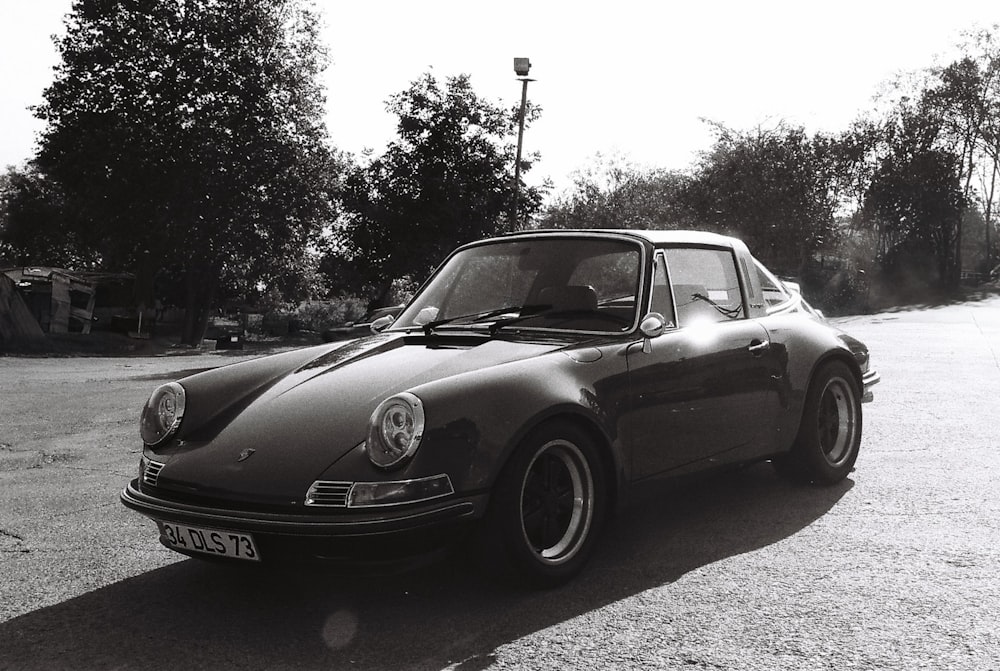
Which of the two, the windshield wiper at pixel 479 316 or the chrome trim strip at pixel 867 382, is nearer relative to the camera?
the windshield wiper at pixel 479 316

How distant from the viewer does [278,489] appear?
3520 millimetres

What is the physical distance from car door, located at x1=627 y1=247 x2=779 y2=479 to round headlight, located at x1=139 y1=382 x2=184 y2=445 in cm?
197

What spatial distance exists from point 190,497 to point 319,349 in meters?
1.37

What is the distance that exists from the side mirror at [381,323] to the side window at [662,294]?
58.6 inches

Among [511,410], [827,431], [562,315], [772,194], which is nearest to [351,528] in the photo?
[511,410]

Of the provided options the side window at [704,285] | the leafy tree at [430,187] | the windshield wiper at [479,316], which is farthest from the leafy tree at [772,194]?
the windshield wiper at [479,316]

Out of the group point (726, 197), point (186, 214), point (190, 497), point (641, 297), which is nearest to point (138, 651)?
point (190, 497)

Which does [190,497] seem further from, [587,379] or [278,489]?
[587,379]

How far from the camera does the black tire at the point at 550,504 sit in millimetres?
3719

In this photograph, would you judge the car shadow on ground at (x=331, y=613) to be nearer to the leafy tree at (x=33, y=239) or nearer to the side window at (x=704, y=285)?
the side window at (x=704, y=285)

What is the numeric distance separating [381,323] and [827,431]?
108 inches

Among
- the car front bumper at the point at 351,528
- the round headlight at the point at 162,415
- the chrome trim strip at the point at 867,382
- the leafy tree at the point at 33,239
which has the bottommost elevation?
the car front bumper at the point at 351,528

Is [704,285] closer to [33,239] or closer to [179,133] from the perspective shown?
[179,133]

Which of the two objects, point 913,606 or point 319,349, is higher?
point 319,349
